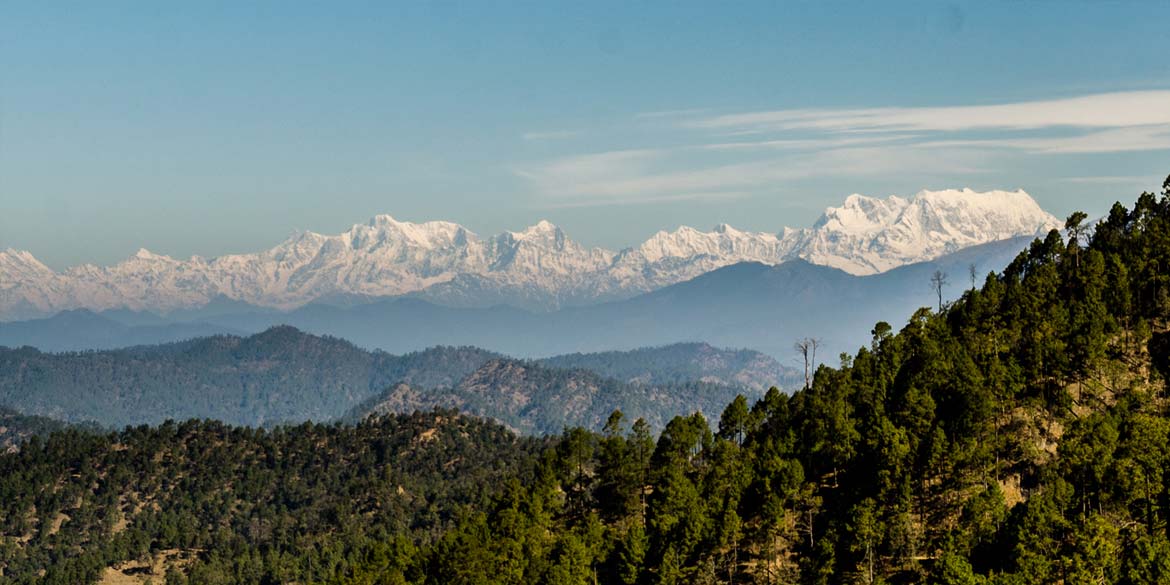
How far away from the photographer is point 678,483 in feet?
540

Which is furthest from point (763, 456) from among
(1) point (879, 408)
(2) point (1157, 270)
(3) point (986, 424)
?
(2) point (1157, 270)

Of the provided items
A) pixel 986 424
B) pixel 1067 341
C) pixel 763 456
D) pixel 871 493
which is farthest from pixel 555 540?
pixel 1067 341

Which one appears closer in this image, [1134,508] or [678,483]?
[1134,508]

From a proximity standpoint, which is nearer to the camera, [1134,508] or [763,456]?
[1134,508]

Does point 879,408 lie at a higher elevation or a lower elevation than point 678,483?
higher

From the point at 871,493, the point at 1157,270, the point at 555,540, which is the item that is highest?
the point at 1157,270

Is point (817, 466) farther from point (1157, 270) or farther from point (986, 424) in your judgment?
point (1157, 270)

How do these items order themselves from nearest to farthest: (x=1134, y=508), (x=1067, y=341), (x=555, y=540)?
(x=1134, y=508) → (x=1067, y=341) → (x=555, y=540)

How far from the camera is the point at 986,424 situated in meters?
148

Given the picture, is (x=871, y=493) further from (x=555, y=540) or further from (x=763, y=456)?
(x=555, y=540)

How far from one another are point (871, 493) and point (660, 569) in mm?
27931

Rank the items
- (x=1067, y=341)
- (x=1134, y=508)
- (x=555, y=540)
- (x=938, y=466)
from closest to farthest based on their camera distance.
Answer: (x=1134, y=508) < (x=938, y=466) < (x=1067, y=341) < (x=555, y=540)

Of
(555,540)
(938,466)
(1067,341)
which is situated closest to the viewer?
(938,466)

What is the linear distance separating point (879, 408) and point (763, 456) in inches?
729
